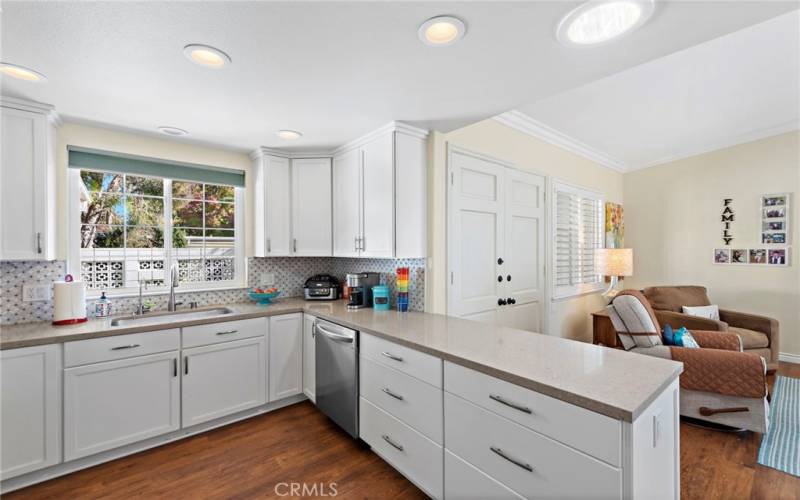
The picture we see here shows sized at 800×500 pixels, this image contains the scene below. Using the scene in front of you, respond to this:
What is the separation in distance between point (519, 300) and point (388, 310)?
1424mm

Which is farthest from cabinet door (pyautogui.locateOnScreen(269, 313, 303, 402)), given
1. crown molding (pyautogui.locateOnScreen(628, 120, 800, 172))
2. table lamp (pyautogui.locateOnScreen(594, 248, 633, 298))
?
crown molding (pyautogui.locateOnScreen(628, 120, 800, 172))

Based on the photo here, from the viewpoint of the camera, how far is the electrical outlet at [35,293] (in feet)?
7.36

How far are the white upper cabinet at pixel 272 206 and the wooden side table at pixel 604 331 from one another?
3.49 m

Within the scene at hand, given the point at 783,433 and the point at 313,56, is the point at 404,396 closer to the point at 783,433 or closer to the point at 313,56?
the point at 313,56

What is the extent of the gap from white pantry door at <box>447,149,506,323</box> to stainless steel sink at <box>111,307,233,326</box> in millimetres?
1962

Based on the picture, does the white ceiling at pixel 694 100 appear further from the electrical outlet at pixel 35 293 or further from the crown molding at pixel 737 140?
the electrical outlet at pixel 35 293

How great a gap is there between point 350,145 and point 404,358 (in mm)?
1916

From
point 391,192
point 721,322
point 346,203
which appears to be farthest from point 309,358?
point 721,322

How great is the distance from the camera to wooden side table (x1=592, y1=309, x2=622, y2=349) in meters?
3.69

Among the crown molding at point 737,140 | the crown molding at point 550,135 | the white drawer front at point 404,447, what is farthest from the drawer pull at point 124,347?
the crown molding at point 737,140

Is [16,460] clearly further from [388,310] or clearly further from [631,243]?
[631,243]

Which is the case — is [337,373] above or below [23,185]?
below

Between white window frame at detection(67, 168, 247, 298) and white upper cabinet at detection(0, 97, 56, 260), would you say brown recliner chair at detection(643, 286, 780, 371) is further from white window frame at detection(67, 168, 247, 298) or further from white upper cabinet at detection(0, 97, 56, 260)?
white upper cabinet at detection(0, 97, 56, 260)

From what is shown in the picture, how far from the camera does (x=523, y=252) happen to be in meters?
3.38
